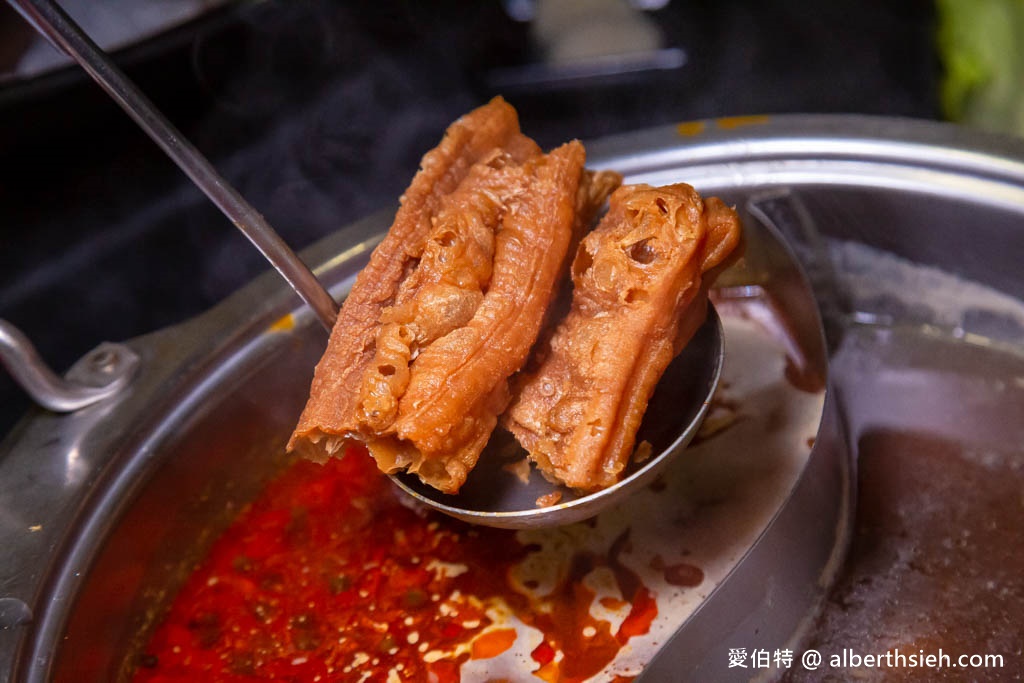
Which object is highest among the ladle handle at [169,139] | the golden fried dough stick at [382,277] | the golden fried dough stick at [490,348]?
the ladle handle at [169,139]

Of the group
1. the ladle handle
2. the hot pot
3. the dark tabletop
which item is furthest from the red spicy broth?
the dark tabletop

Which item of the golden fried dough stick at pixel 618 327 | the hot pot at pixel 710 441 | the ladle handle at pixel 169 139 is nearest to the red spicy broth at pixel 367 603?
the hot pot at pixel 710 441

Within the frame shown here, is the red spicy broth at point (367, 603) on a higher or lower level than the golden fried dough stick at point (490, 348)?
lower

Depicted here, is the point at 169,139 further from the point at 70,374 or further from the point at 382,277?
the point at 70,374

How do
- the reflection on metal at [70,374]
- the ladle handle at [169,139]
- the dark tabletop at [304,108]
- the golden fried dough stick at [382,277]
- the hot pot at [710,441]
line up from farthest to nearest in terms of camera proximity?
1. the dark tabletop at [304,108]
2. the reflection on metal at [70,374]
3. the hot pot at [710,441]
4. the golden fried dough stick at [382,277]
5. the ladle handle at [169,139]

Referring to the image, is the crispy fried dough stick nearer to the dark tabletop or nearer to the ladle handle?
the ladle handle

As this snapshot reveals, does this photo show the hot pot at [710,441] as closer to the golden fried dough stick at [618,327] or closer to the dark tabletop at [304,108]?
the golden fried dough stick at [618,327]

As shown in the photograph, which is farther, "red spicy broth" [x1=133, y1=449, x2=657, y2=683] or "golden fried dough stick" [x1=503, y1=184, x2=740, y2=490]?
"red spicy broth" [x1=133, y1=449, x2=657, y2=683]
